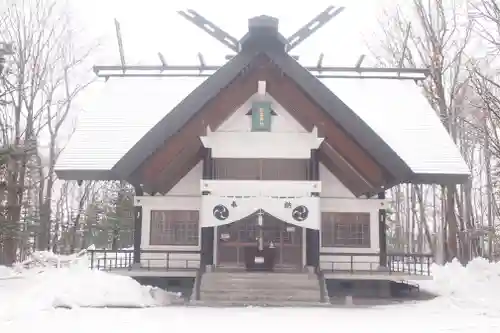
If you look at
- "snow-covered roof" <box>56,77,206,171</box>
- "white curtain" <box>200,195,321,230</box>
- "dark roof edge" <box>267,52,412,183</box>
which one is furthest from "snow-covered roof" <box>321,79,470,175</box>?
"snow-covered roof" <box>56,77,206,171</box>

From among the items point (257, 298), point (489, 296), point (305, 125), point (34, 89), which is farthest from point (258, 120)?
point (34, 89)

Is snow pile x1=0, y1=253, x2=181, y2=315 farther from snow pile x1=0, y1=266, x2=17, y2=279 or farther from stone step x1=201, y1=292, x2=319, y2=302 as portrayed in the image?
snow pile x1=0, y1=266, x2=17, y2=279

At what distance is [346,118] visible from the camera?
12.6m

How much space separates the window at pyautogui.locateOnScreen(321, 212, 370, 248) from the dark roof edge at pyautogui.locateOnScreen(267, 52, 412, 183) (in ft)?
9.88

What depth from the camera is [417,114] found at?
16359 millimetres

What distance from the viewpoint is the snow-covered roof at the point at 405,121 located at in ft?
46.0

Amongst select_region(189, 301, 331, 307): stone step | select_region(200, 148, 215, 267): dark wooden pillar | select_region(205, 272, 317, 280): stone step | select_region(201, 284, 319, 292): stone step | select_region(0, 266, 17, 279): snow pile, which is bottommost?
select_region(189, 301, 331, 307): stone step

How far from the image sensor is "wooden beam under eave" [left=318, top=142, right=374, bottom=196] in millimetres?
14258

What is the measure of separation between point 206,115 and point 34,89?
14172 millimetres

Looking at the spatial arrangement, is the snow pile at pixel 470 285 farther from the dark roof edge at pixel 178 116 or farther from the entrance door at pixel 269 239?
the dark roof edge at pixel 178 116

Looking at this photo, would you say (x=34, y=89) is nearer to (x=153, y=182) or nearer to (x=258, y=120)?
(x=153, y=182)

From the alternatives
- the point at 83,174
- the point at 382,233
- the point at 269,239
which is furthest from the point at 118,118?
the point at 382,233

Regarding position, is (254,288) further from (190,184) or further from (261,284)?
(190,184)

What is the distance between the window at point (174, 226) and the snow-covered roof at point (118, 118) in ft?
7.77
